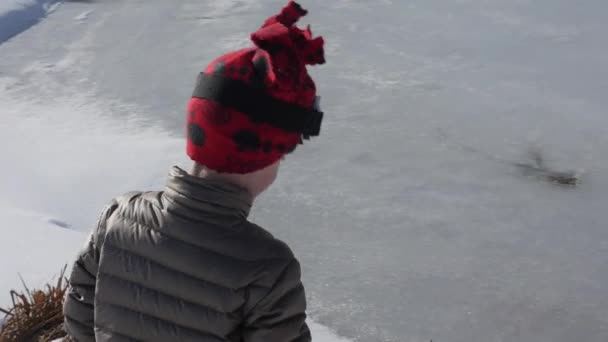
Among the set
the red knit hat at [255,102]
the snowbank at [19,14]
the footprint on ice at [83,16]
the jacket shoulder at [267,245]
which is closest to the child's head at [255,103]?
the red knit hat at [255,102]

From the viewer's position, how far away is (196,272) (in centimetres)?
141

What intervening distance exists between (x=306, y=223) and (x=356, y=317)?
688 mm

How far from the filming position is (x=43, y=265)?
2.68 meters

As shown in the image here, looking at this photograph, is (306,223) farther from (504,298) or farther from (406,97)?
(406,97)

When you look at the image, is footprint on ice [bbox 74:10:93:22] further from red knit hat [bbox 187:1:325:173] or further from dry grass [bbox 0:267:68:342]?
red knit hat [bbox 187:1:325:173]

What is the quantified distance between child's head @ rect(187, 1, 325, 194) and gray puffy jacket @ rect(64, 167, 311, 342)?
0.07 meters

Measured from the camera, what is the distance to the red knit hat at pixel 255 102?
1367mm

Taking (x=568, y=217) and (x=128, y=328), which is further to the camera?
(x=568, y=217)

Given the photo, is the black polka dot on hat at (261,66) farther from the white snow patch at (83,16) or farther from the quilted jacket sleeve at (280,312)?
the white snow patch at (83,16)

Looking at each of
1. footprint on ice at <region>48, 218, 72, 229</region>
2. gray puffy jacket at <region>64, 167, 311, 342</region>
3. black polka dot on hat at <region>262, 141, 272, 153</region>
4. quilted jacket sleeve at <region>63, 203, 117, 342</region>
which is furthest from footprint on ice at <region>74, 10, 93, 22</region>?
black polka dot on hat at <region>262, 141, 272, 153</region>

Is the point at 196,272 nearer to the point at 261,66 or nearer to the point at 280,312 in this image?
the point at 280,312

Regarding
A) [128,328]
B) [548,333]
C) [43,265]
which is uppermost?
[128,328]

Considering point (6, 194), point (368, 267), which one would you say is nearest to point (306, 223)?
point (368, 267)

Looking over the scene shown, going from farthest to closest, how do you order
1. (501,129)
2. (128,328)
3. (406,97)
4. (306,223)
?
1. (406,97)
2. (501,129)
3. (306,223)
4. (128,328)
